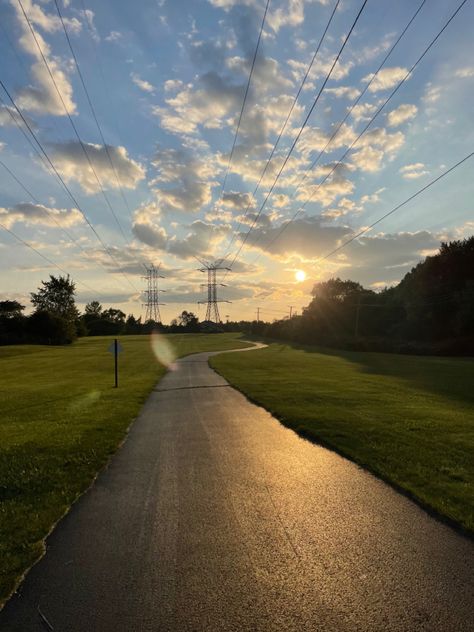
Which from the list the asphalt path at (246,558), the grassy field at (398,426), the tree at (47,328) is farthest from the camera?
the tree at (47,328)

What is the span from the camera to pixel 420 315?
230ft

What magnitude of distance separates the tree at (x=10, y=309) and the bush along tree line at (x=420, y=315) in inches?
2720

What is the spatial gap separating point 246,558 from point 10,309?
113m

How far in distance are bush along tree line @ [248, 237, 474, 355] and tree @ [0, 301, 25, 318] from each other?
227 ft

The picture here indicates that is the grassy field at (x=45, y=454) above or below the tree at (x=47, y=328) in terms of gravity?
Result: below

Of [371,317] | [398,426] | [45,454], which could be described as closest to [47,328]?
[371,317]

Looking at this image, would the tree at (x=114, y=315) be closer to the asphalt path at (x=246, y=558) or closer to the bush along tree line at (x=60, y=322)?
the bush along tree line at (x=60, y=322)

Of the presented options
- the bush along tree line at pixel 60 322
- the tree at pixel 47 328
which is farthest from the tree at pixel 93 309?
the tree at pixel 47 328

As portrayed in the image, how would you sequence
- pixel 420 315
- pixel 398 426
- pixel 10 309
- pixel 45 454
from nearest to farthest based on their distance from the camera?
pixel 45 454 < pixel 398 426 < pixel 420 315 < pixel 10 309

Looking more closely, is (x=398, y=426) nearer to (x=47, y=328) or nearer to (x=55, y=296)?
(x=47, y=328)

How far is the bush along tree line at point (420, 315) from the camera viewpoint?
59.8 meters

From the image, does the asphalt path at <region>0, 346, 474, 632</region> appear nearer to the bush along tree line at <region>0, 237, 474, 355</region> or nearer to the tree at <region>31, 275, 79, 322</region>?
the bush along tree line at <region>0, 237, 474, 355</region>

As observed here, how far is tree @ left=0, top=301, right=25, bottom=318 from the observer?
99.1m

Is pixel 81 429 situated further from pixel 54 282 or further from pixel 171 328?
pixel 171 328
